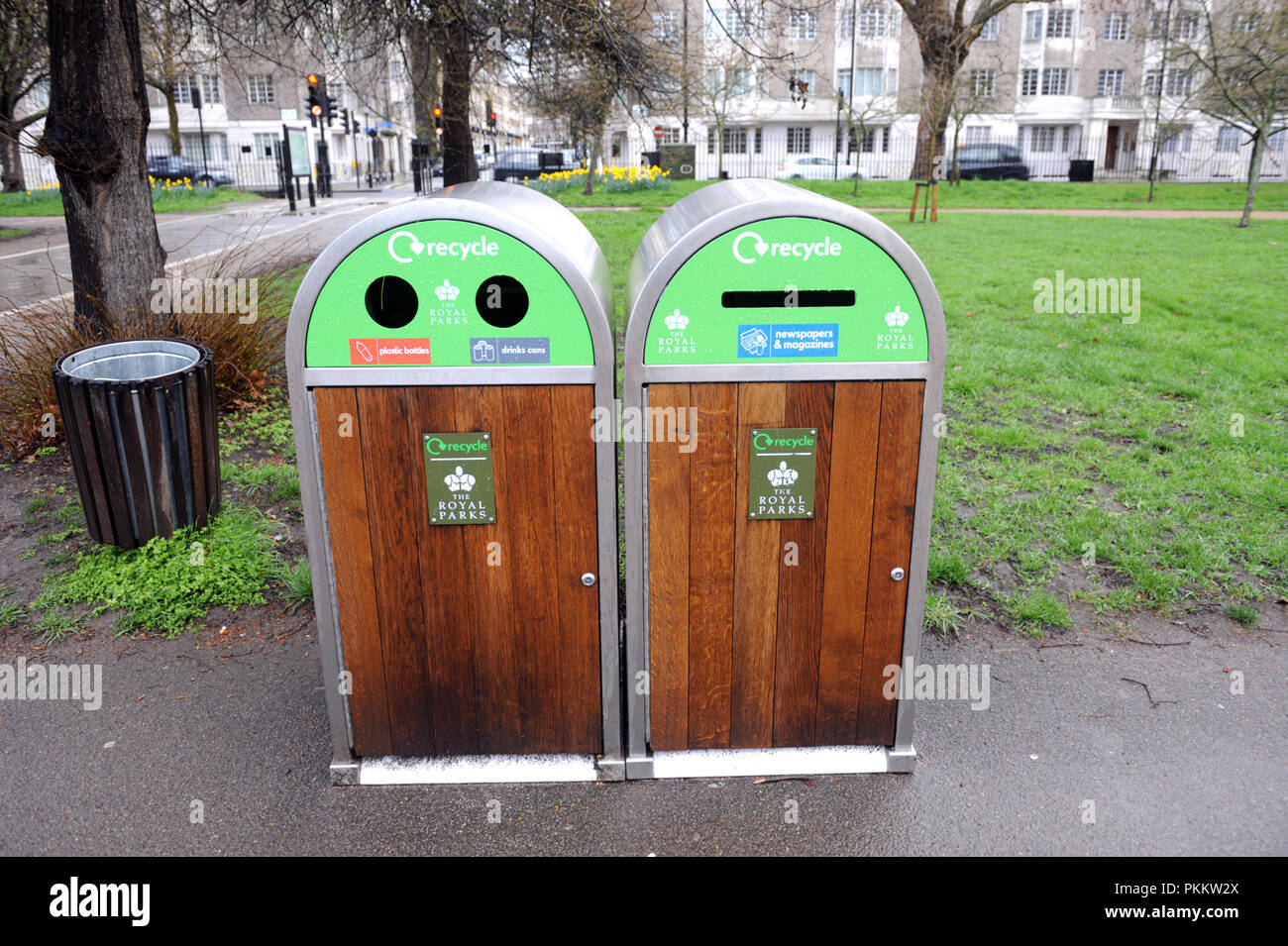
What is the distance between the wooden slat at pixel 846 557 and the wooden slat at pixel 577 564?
27.1 inches

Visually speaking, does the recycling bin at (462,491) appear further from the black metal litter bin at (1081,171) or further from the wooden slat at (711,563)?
the black metal litter bin at (1081,171)

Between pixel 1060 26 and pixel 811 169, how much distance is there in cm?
1985

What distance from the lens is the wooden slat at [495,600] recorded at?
2.70 meters

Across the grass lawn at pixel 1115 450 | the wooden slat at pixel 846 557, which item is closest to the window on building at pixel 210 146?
the grass lawn at pixel 1115 450

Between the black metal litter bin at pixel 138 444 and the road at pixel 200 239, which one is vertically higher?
the road at pixel 200 239

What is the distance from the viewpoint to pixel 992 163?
36.3 meters

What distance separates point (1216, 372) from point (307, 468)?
22.8 ft

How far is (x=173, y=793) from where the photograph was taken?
2.96 meters

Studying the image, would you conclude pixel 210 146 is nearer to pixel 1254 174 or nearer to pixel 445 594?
pixel 1254 174

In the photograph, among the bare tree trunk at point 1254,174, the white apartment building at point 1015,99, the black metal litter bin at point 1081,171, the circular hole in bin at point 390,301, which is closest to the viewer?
the circular hole in bin at point 390,301

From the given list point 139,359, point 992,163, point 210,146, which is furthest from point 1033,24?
point 139,359

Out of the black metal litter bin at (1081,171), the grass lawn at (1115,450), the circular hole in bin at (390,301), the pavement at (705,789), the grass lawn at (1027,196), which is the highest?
the black metal litter bin at (1081,171)

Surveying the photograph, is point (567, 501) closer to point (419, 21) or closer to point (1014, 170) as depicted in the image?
point (419, 21)

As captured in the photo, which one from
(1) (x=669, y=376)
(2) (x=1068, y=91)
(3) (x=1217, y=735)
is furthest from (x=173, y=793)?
(2) (x=1068, y=91)
